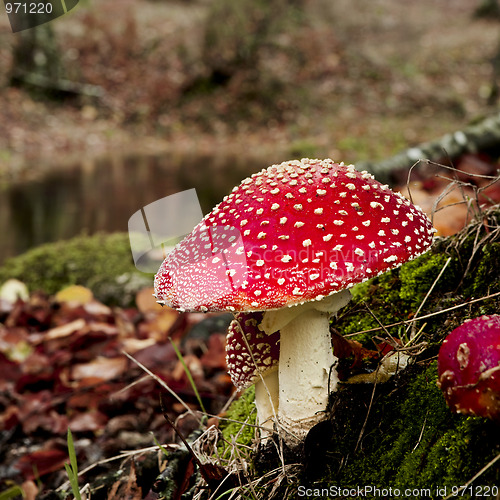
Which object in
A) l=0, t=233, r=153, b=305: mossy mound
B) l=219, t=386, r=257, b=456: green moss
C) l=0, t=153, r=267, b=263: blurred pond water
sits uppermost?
l=219, t=386, r=257, b=456: green moss

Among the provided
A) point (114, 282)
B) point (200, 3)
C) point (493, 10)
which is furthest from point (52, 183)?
point (493, 10)

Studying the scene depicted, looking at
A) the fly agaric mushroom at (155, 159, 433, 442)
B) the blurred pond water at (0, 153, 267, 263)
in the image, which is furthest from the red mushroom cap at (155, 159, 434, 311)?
the blurred pond water at (0, 153, 267, 263)

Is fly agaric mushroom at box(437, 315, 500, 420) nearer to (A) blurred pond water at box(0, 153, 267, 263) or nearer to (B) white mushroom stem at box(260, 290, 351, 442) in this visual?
(B) white mushroom stem at box(260, 290, 351, 442)

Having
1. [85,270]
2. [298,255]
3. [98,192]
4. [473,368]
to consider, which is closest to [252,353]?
[298,255]

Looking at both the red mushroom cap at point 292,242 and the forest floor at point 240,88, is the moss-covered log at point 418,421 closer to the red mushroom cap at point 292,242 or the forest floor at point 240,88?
the red mushroom cap at point 292,242

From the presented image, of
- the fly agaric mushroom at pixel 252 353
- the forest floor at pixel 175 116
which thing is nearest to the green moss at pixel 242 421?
the fly agaric mushroom at pixel 252 353

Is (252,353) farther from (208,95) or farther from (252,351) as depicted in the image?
(208,95)
